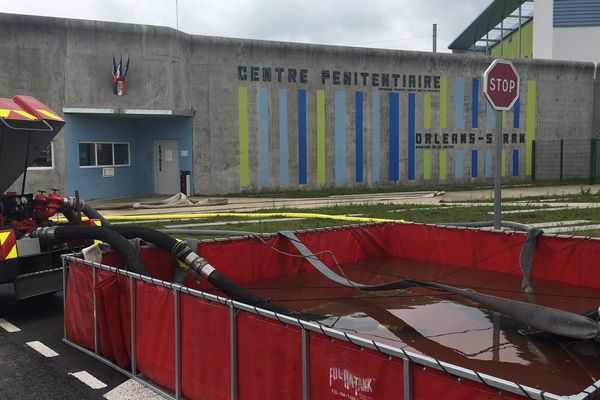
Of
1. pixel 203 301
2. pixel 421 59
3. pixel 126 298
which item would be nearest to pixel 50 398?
pixel 126 298

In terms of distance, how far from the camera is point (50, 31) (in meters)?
21.7

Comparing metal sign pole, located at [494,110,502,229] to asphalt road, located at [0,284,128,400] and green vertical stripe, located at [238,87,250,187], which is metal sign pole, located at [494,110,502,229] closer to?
asphalt road, located at [0,284,128,400]

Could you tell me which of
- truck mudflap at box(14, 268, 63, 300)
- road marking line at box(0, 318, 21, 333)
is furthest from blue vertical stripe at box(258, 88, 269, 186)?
road marking line at box(0, 318, 21, 333)

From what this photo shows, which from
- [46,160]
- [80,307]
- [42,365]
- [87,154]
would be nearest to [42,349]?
[42,365]

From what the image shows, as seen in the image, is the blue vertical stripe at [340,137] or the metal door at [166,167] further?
the blue vertical stripe at [340,137]

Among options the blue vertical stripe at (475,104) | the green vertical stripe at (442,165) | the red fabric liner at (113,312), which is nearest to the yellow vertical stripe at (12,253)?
the red fabric liner at (113,312)

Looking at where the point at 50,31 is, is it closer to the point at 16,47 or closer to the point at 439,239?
the point at 16,47

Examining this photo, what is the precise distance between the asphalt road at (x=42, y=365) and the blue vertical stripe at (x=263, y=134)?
56.9 ft

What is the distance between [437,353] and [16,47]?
20.2 meters

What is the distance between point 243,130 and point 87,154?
6.18 meters

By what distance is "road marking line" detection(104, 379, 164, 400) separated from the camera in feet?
17.2

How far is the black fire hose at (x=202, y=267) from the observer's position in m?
6.52

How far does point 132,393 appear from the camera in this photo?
534cm

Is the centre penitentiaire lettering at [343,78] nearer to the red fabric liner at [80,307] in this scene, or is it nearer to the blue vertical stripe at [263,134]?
the blue vertical stripe at [263,134]
